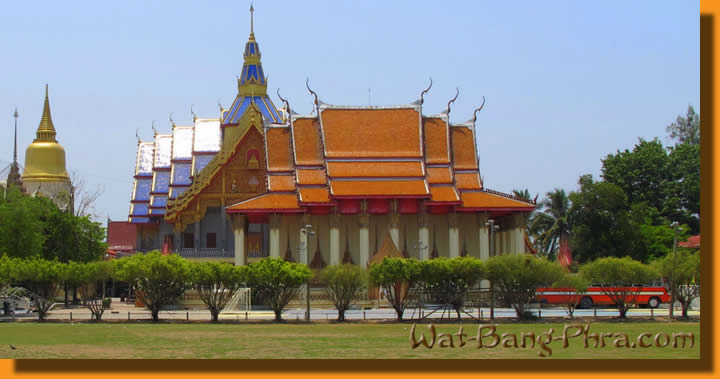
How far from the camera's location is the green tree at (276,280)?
4369 centimetres

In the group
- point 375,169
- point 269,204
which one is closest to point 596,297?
point 375,169

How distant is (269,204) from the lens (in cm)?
6197

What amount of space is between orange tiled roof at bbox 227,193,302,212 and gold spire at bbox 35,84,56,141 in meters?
42.4

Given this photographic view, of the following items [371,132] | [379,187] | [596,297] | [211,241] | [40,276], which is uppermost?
[371,132]

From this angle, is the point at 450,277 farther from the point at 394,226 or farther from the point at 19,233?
the point at 19,233

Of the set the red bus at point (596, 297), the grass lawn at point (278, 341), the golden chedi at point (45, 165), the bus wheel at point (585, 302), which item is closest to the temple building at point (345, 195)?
the red bus at point (596, 297)

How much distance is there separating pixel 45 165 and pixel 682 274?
6724 centimetres

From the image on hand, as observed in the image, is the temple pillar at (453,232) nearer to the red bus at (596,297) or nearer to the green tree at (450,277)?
the red bus at (596,297)

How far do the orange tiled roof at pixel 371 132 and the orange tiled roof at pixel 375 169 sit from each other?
0.52 meters

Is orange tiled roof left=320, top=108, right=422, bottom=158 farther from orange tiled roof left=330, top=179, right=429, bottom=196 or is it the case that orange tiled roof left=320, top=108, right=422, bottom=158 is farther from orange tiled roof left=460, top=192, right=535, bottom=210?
orange tiled roof left=460, top=192, right=535, bottom=210

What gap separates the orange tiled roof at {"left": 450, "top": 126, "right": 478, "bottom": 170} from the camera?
65750 mm

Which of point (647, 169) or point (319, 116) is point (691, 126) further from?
point (319, 116)

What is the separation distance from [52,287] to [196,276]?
7.12 m

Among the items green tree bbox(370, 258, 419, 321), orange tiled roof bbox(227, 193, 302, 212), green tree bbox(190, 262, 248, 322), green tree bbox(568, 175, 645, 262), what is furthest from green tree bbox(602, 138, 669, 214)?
green tree bbox(190, 262, 248, 322)
